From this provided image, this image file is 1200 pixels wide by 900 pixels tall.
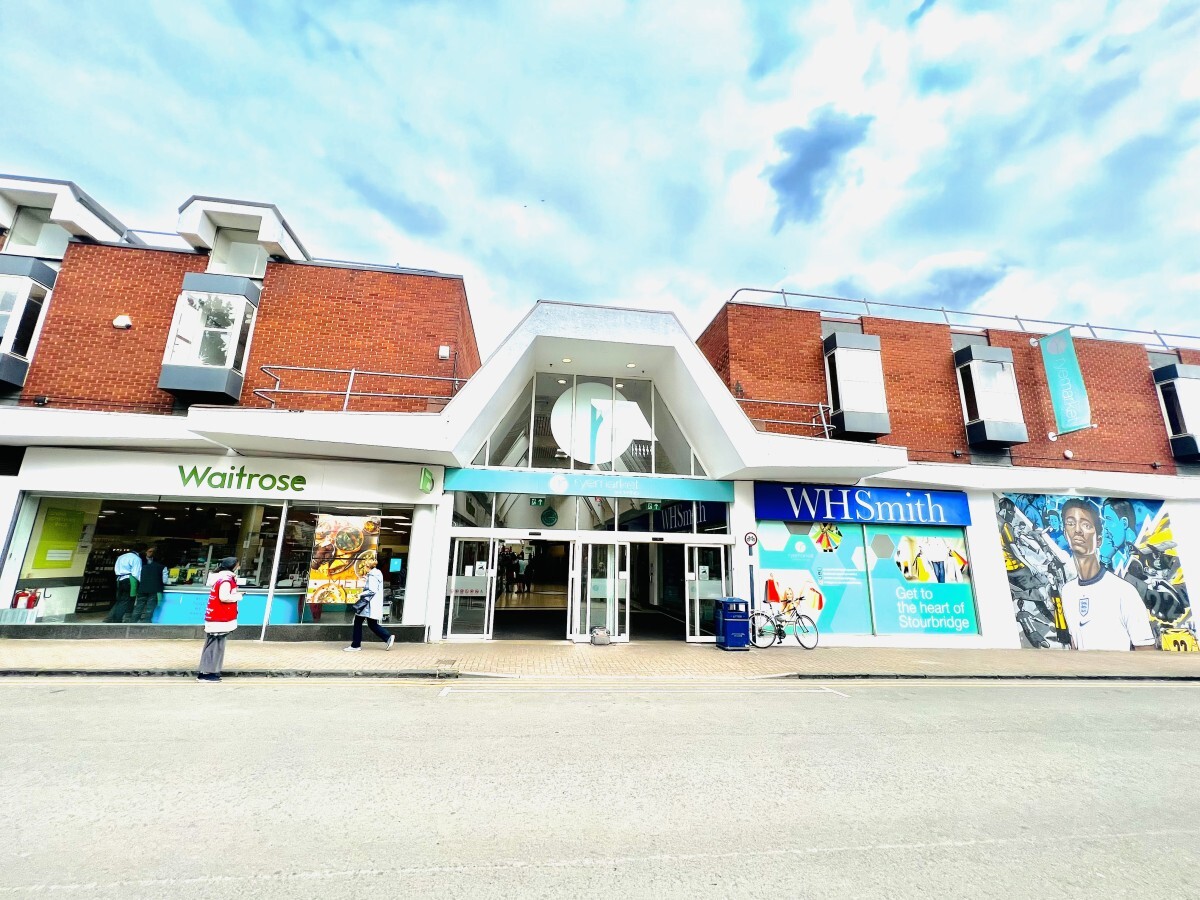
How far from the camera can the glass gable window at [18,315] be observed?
1153 cm

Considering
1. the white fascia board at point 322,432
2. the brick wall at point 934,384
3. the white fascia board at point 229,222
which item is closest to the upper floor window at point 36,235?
the white fascia board at point 229,222

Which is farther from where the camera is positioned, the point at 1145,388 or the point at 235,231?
the point at 1145,388

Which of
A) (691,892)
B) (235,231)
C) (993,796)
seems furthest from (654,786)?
(235,231)

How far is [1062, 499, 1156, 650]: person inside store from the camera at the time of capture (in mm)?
13500

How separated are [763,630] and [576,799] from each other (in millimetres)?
9483

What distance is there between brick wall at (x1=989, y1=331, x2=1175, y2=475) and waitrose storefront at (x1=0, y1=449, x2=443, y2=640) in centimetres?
1708

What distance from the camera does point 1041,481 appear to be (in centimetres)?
1377

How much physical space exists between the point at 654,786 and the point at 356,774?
2484 millimetres

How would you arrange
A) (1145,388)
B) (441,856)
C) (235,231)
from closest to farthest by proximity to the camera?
1. (441,856)
2. (235,231)
3. (1145,388)

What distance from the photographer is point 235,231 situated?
13398 mm

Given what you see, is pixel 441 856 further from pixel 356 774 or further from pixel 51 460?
pixel 51 460

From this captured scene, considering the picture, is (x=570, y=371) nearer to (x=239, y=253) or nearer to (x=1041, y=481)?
(x=239, y=253)

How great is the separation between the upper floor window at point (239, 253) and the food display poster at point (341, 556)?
23.2 feet

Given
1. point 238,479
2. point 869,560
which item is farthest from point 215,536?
point 869,560
